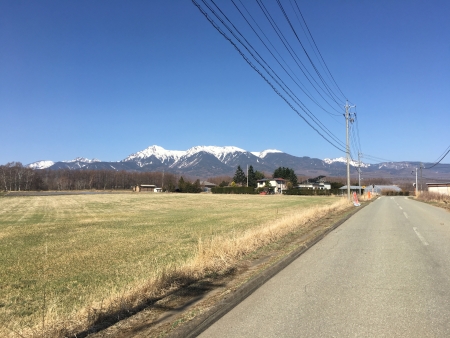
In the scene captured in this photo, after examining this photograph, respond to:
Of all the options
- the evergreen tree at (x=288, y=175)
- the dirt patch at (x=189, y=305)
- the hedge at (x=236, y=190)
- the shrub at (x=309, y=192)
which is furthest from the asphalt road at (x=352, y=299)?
the evergreen tree at (x=288, y=175)

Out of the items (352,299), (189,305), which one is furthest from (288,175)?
(189,305)

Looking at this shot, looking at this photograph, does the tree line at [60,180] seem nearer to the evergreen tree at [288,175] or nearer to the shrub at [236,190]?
the shrub at [236,190]

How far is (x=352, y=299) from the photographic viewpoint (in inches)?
226

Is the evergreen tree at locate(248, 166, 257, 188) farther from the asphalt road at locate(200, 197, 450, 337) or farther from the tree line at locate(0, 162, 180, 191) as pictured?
the asphalt road at locate(200, 197, 450, 337)

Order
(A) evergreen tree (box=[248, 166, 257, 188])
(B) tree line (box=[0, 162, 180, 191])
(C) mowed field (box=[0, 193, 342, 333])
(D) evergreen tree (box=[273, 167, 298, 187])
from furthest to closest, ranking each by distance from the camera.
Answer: (D) evergreen tree (box=[273, 167, 298, 187])
(B) tree line (box=[0, 162, 180, 191])
(A) evergreen tree (box=[248, 166, 257, 188])
(C) mowed field (box=[0, 193, 342, 333])

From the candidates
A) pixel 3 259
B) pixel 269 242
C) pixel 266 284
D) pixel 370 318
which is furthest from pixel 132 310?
pixel 3 259

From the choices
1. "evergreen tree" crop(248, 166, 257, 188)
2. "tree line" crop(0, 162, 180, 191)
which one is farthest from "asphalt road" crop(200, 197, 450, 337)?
"evergreen tree" crop(248, 166, 257, 188)

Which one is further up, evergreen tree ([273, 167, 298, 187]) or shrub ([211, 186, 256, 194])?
evergreen tree ([273, 167, 298, 187])

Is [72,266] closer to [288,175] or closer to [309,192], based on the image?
[309,192]

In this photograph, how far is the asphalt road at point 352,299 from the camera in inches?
179

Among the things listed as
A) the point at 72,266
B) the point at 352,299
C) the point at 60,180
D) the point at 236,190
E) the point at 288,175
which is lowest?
the point at 72,266

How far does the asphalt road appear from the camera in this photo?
14.9 ft

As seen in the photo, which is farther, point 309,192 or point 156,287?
point 309,192

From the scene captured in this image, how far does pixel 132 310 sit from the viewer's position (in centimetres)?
514
